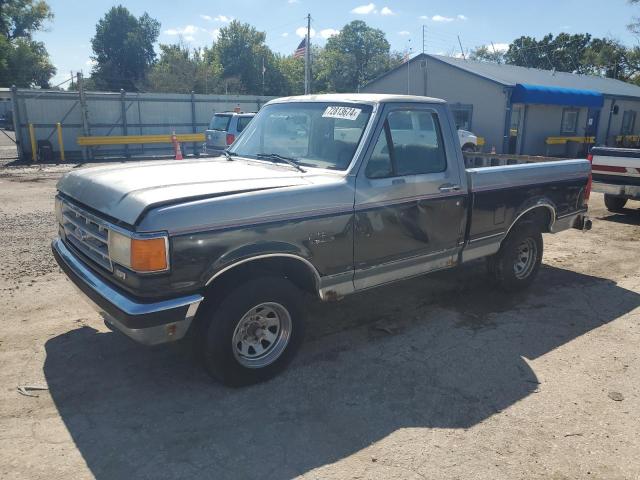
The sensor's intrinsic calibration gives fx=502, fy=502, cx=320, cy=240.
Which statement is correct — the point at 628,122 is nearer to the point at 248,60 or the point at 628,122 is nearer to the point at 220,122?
the point at 220,122

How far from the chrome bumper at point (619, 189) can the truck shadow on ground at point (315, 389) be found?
196 inches

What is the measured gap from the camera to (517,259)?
19.0ft

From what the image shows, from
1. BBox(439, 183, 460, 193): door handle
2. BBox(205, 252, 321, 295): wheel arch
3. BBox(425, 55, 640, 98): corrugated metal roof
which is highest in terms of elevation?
BBox(425, 55, 640, 98): corrugated metal roof

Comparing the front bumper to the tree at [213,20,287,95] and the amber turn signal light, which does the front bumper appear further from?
the tree at [213,20,287,95]

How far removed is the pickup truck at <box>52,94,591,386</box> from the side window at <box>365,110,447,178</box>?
0.04 ft

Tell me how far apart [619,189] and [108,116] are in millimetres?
19168

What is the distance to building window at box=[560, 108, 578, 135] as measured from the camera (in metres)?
25.5

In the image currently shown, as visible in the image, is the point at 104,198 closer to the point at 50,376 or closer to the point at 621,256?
the point at 50,376

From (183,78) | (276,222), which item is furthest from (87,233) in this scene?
(183,78)

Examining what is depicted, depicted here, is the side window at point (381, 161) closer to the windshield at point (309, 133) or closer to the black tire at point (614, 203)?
the windshield at point (309, 133)

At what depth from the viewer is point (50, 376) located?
3836 mm

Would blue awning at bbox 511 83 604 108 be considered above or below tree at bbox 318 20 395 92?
below

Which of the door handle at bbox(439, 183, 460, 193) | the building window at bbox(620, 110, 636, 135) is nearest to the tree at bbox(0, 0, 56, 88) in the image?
the building window at bbox(620, 110, 636, 135)

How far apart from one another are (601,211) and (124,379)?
10.8 metres
